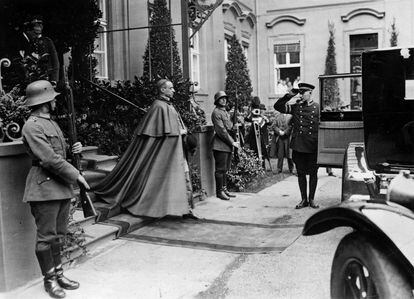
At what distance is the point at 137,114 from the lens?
9844mm

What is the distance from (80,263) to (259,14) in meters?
17.2

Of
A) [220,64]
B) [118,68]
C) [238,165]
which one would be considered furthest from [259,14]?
[238,165]

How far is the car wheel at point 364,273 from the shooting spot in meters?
2.84

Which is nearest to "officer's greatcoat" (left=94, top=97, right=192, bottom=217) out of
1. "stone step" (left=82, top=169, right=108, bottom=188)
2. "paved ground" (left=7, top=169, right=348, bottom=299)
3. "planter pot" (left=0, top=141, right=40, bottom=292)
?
"stone step" (left=82, top=169, right=108, bottom=188)

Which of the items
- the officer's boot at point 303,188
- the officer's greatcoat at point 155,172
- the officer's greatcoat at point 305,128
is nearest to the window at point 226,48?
the officer's greatcoat at point 305,128

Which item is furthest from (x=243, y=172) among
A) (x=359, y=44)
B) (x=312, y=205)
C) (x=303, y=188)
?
(x=359, y=44)

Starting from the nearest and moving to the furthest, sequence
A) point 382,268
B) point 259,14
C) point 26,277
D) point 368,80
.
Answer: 1. point 382,268
2. point 26,277
3. point 368,80
4. point 259,14

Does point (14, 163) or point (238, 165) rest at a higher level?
point (14, 163)

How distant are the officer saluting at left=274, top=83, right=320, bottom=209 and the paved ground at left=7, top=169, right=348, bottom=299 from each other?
181 cm

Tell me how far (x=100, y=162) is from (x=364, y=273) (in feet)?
20.1

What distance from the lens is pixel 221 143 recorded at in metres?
9.13

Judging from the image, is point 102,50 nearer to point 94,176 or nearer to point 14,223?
point 94,176

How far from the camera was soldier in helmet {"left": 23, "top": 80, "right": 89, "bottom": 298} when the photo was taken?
13.9 ft

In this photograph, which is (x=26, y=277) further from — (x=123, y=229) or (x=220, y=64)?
(x=220, y=64)
